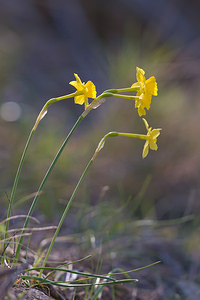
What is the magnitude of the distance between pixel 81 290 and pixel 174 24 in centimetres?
544

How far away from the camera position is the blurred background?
1.97m

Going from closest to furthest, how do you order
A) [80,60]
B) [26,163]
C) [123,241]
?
[123,241]
[26,163]
[80,60]

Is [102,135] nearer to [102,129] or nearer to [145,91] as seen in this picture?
[102,129]

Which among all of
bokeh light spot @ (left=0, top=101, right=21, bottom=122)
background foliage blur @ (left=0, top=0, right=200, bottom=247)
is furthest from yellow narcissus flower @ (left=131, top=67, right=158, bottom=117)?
bokeh light spot @ (left=0, top=101, right=21, bottom=122)

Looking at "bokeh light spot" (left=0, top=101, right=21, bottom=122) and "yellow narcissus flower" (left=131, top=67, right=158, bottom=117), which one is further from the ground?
"bokeh light spot" (left=0, top=101, right=21, bottom=122)

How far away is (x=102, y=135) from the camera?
3.02m

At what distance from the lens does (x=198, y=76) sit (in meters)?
4.37

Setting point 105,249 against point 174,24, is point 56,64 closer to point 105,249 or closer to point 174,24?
point 174,24

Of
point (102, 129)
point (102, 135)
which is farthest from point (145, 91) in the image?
point (102, 129)

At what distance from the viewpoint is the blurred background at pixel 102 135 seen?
77.7 inches

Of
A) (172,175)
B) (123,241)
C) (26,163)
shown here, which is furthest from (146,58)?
(123,241)

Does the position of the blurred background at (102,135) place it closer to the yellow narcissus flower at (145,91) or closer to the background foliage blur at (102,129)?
the background foliage blur at (102,129)

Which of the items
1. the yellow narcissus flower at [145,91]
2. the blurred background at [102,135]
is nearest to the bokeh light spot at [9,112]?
the blurred background at [102,135]

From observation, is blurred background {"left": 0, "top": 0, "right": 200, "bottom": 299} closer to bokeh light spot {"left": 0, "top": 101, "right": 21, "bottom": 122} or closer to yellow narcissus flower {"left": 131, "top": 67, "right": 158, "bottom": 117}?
bokeh light spot {"left": 0, "top": 101, "right": 21, "bottom": 122}
